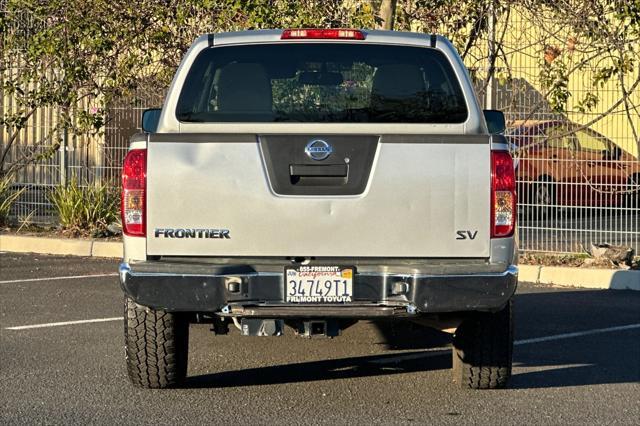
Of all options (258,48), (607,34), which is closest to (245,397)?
(258,48)

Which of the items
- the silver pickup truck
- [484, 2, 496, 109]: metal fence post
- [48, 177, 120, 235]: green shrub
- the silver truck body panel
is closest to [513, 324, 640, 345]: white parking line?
the silver pickup truck

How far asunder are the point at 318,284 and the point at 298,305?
0.49ft

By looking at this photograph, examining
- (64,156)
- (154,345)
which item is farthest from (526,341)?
(64,156)

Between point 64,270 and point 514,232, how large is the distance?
7.51 metres

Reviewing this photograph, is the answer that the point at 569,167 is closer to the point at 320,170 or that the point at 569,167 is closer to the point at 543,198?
the point at 543,198

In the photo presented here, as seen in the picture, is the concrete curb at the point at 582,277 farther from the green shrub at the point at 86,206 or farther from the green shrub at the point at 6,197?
the green shrub at the point at 6,197

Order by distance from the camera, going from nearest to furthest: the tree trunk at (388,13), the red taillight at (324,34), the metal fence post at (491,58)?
the red taillight at (324,34) → the metal fence post at (491,58) → the tree trunk at (388,13)

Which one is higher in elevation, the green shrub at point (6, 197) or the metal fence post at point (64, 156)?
the metal fence post at point (64, 156)

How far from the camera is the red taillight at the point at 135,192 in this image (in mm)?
6863

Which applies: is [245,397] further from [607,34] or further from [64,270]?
[607,34]

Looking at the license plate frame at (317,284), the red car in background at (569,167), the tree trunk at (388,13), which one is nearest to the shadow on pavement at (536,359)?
the license plate frame at (317,284)

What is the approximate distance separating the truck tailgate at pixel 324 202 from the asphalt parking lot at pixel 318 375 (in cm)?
93

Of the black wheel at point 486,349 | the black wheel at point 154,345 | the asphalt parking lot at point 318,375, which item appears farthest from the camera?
the black wheel at point 486,349

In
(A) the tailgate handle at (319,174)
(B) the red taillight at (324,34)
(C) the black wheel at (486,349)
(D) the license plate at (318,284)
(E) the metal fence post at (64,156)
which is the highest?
(B) the red taillight at (324,34)
